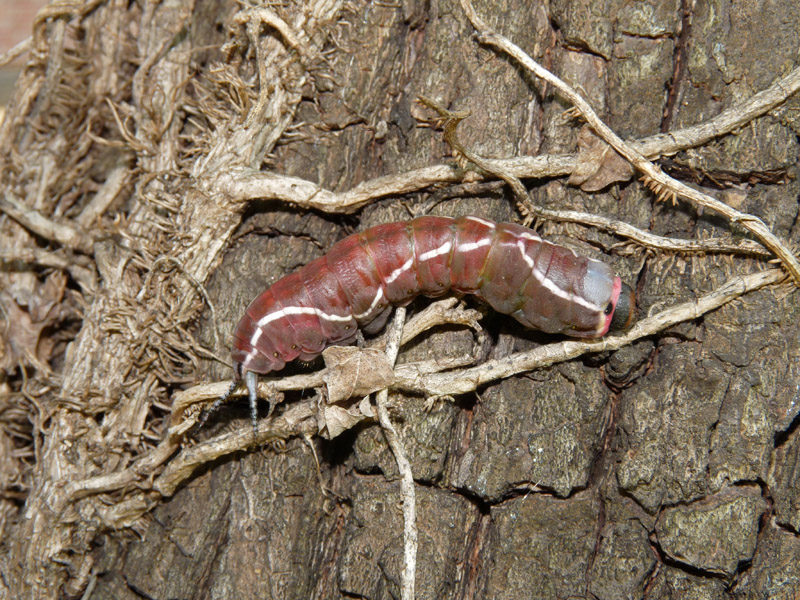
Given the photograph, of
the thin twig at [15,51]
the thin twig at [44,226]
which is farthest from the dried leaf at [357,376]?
the thin twig at [15,51]

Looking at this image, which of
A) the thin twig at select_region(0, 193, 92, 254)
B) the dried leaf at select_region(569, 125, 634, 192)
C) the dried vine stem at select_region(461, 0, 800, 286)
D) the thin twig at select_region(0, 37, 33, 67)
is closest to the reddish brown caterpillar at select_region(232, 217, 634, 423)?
the dried leaf at select_region(569, 125, 634, 192)

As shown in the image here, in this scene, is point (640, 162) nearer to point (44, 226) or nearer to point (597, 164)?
point (597, 164)

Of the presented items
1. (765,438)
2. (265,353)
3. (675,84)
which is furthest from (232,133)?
(765,438)

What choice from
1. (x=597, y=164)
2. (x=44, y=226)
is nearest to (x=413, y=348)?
(x=597, y=164)

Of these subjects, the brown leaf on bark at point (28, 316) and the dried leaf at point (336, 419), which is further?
the brown leaf on bark at point (28, 316)

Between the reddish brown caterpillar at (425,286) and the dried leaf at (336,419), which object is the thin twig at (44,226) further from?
the dried leaf at (336,419)

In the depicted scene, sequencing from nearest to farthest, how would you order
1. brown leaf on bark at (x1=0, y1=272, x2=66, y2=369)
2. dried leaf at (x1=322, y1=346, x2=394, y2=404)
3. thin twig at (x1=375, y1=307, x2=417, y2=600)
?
thin twig at (x1=375, y1=307, x2=417, y2=600)
dried leaf at (x1=322, y1=346, x2=394, y2=404)
brown leaf on bark at (x1=0, y1=272, x2=66, y2=369)

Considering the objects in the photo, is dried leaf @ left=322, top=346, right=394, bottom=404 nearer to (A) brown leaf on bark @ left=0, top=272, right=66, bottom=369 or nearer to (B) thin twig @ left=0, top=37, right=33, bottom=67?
(A) brown leaf on bark @ left=0, top=272, right=66, bottom=369
